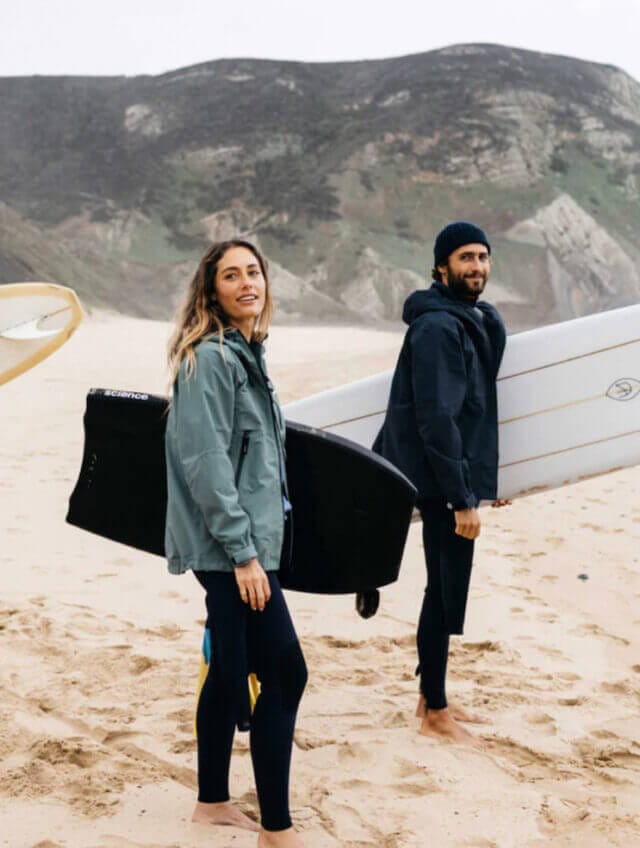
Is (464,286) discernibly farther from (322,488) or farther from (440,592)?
(440,592)

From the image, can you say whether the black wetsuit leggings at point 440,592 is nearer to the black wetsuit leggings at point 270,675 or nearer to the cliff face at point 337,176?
the black wetsuit leggings at point 270,675

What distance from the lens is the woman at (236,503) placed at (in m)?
1.99

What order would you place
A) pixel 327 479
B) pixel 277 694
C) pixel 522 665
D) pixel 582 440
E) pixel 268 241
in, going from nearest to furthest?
pixel 277 694 → pixel 327 479 → pixel 522 665 → pixel 582 440 → pixel 268 241

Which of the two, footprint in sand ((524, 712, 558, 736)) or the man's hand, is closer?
the man's hand

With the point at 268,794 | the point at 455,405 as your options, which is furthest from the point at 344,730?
the point at 455,405

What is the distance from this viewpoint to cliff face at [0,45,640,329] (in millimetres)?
35156

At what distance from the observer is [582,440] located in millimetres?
3758

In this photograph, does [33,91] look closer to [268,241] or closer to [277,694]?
[268,241]

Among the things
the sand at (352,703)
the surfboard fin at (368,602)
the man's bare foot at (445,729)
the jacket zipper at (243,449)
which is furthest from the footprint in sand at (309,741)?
the jacket zipper at (243,449)

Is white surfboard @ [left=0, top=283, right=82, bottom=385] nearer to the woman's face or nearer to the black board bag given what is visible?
the black board bag

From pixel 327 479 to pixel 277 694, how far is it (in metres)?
0.65

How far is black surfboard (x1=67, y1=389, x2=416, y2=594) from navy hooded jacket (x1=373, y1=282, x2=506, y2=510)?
0.18 metres

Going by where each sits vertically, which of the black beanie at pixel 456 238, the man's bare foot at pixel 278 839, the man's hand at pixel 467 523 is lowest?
the man's bare foot at pixel 278 839

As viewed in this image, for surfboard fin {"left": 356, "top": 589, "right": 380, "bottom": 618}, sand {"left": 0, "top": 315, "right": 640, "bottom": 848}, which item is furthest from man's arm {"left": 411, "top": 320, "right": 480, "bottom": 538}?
sand {"left": 0, "top": 315, "right": 640, "bottom": 848}
